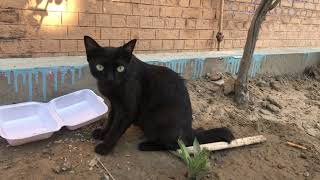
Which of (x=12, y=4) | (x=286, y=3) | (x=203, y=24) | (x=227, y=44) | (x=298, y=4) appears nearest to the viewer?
(x=12, y=4)

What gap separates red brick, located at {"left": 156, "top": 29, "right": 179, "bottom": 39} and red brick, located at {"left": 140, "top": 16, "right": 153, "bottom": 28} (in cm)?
17

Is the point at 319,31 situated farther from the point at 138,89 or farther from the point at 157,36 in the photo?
the point at 138,89

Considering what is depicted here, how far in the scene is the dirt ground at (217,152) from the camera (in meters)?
2.55

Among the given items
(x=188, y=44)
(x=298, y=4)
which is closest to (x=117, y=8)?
(x=188, y=44)

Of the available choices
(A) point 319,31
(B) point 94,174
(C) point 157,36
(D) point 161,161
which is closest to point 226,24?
(C) point 157,36

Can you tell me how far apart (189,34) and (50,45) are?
7.09 feet

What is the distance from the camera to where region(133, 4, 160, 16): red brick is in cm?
458

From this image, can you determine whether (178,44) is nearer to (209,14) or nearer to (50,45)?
(209,14)

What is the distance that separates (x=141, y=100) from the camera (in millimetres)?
2863

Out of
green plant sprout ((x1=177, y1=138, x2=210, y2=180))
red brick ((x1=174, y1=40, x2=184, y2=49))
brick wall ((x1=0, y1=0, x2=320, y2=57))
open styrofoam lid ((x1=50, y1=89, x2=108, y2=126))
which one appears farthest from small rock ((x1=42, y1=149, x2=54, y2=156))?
red brick ((x1=174, y1=40, x2=184, y2=49))

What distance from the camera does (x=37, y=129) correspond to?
9.43 ft

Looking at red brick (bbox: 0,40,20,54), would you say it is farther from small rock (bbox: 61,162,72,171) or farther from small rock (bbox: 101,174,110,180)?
small rock (bbox: 101,174,110,180)

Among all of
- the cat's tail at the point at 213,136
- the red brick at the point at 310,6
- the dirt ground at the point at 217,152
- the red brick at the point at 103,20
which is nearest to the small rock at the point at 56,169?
the dirt ground at the point at 217,152

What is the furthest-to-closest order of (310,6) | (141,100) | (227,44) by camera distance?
(310,6)
(227,44)
(141,100)
